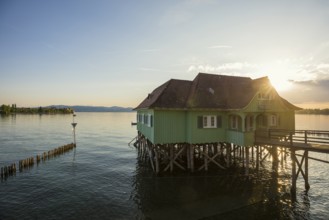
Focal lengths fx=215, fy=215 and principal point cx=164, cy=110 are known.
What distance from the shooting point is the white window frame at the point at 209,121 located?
22812mm

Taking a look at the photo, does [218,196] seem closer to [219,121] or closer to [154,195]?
[154,195]

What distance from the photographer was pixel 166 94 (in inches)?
925

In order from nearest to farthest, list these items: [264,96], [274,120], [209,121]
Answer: [264,96]
[209,121]
[274,120]

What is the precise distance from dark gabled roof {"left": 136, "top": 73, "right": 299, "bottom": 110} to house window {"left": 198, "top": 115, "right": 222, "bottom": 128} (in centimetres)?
112

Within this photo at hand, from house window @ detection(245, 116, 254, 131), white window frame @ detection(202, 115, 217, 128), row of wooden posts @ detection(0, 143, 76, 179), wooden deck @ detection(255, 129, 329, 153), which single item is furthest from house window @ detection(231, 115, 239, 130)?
row of wooden posts @ detection(0, 143, 76, 179)

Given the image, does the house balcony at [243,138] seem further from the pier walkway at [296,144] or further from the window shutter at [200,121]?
the window shutter at [200,121]

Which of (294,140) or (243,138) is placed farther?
(243,138)

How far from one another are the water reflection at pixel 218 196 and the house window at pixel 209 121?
5.21 meters

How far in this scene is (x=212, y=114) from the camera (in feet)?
76.0

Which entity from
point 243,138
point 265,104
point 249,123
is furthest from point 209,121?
point 265,104

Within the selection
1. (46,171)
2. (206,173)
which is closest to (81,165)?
(46,171)

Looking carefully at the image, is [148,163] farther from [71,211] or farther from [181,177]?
[71,211]

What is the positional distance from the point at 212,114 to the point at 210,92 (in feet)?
9.80

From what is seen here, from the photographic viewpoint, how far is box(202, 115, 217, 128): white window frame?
898 inches
